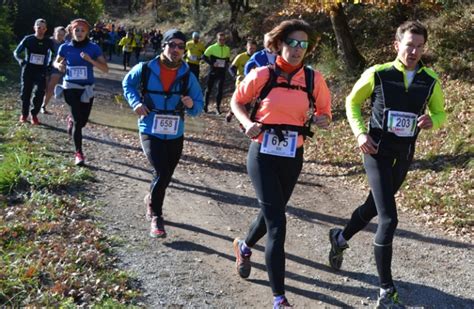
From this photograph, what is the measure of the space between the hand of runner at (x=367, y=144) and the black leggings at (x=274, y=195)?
549 mm

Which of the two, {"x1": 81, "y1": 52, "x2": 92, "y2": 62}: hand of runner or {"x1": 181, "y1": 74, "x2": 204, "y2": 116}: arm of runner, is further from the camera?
{"x1": 81, "y1": 52, "x2": 92, "y2": 62}: hand of runner

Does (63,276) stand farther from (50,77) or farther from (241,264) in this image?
(50,77)

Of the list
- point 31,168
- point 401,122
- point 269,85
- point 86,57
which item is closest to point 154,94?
point 269,85

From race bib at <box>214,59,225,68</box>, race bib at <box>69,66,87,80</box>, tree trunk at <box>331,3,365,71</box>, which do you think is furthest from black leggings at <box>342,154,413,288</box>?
race bib at <box>214,59,225,68</box>

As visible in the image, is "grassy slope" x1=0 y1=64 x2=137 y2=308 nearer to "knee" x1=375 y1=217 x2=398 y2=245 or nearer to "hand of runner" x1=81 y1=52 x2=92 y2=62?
"hand of runner" x1=81 y1=52 x2=92 y2=62

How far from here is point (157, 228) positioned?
20.3ft

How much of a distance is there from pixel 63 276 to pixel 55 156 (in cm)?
456

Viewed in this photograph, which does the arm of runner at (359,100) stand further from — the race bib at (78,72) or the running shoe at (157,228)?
the race bib at (78,72)

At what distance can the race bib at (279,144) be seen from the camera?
14.9ft

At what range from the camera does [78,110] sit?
28.2 ft

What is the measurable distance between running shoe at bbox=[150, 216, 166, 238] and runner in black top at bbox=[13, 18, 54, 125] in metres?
6.51

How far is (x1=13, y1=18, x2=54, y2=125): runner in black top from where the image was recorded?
36.6 ft

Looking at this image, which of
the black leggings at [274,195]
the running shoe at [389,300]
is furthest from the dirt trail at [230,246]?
the black leggings at [274,195]

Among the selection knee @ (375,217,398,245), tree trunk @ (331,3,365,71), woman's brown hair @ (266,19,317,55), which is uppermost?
tree trunk @ (331,3,365,71)
